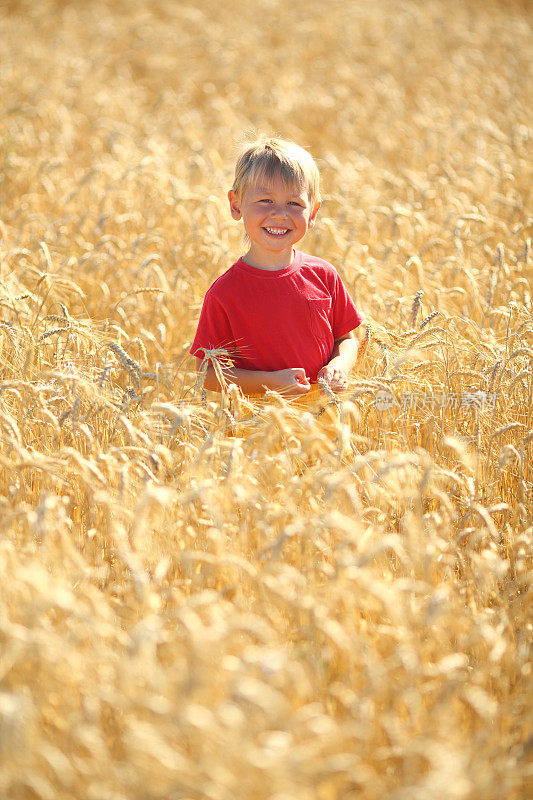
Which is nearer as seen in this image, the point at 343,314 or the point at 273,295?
the point at 273,295

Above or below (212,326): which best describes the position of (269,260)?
above

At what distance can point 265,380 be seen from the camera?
8.54 ft

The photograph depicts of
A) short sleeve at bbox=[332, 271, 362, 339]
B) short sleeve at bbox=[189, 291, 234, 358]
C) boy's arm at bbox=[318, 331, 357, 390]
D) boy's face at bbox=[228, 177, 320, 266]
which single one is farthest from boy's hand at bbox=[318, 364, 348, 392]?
boy's face at bbox=[228, 177, 320, 266]

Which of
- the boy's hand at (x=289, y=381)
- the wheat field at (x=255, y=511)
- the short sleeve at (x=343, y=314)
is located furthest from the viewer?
the short sleeve at (x=343, y=314)

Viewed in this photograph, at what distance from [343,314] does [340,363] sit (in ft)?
0.75

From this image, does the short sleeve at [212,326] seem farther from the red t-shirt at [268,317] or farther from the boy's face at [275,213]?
the boy's face at [275,213]

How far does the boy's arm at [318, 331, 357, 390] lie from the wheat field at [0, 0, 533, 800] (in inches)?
3.4

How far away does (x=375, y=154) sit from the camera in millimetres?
6973

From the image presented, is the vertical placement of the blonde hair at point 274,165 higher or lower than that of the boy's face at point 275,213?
higher

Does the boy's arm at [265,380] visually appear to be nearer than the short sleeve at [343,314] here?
Yes

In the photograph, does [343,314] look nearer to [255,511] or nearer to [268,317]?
[268,317]

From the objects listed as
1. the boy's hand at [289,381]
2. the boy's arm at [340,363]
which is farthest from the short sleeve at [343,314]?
the boy's hand at [289,381]

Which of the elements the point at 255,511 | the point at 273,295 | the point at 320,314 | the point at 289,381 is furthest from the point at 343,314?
the point at 255,511

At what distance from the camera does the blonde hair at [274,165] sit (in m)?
2.61
